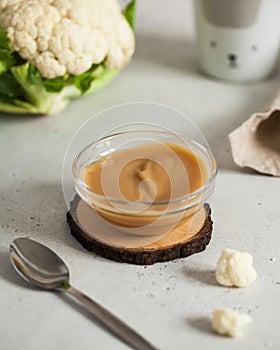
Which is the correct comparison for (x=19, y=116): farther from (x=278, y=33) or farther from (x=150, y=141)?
(x=278, y=33)

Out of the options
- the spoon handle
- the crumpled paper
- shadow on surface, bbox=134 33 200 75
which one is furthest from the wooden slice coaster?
Result: shadow on surface, bbox=134 33 200 75

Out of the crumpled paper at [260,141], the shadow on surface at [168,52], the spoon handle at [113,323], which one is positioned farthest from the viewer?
the shadow on surface at [168,52]

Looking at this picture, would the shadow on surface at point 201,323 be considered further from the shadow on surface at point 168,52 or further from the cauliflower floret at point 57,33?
the shadow on surface at point 168,52

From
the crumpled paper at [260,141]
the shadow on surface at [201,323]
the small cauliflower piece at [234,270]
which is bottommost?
the crumpled paper at [260,141]

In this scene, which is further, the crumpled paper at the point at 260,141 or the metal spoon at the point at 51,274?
the crumpled paper at the point at 260,141

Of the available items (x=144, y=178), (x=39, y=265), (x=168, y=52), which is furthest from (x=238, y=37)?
(x=39, y=265)

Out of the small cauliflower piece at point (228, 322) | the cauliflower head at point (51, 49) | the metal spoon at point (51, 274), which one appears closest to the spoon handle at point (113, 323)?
the metal spoon at point (51, 274)

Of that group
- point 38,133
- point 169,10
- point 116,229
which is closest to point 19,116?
point 38,133

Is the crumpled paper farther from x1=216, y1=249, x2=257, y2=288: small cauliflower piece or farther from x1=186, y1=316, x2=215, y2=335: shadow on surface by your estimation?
x1=186, y1=316, x2=215, y2=335: shadow on surface
